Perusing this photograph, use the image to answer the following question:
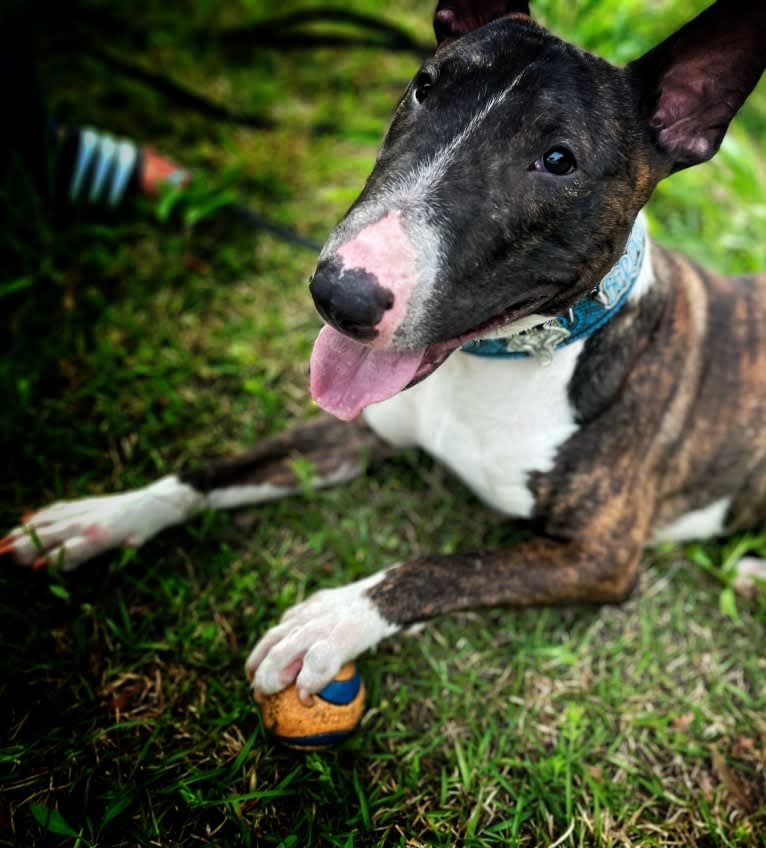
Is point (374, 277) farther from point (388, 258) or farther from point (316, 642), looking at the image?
point (316, 642)

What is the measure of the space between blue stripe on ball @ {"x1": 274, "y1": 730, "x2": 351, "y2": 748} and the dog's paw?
121 millimetres

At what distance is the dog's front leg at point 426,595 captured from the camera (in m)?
2.31

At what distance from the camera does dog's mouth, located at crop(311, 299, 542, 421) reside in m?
2.08

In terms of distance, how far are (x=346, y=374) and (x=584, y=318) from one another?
28.6 inches

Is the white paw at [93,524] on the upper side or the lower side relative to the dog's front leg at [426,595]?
lower

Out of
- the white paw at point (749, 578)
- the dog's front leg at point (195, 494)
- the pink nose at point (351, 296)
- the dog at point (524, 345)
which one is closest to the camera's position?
the pink nose at point (351, 296)

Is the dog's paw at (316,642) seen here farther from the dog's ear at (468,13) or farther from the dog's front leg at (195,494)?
the dog's ear at (468,13)

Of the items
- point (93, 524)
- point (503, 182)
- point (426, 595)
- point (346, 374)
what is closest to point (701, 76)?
point (503, 182)

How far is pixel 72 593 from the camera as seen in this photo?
2.62 m

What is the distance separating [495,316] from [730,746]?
1.79 metres

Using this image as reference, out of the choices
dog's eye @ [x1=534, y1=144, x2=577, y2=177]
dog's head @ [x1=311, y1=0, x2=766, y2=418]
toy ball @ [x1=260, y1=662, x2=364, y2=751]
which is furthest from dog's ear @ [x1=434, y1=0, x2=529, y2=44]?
toy ball @ [x1=260, y1=662, x2=364, y2=751]

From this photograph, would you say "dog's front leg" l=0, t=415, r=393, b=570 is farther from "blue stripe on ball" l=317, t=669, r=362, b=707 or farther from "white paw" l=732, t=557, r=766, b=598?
"white paw" l=732, t=557, r=766, b=598

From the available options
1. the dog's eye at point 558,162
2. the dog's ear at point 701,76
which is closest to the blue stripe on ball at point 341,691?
the dog's eye at point 558,162

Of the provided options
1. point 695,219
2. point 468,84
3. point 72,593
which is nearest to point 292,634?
point 72,593
